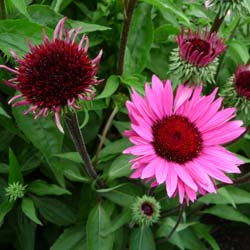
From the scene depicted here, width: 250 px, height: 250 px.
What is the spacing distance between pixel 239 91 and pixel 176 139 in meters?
0.29

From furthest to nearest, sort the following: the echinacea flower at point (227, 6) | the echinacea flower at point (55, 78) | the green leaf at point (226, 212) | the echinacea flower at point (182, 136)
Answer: the green leaf at point (226, 212) → the echinacea flower at point (227, 6) → the echinacea flower at point (182, 136) → the echinacea flower at point (55, 78)

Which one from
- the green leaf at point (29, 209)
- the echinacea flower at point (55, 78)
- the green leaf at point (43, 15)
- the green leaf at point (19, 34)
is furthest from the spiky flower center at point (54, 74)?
the green leaf at point (29, 209)

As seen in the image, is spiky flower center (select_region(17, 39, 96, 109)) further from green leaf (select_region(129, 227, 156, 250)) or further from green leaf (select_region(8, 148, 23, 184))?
green leaf (select_region(129, 227, 156, 250))

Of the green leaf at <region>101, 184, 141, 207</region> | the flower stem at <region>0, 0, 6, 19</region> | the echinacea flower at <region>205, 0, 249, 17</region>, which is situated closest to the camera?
the flower stem at <region>0, 0, 6, 19</region>

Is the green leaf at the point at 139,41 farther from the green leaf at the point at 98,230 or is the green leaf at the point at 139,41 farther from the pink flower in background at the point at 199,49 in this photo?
the green leaf at the point at 98,230

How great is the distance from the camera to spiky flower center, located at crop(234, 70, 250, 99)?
3.83ft

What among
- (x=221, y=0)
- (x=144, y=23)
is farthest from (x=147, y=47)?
(x=221, y=0)

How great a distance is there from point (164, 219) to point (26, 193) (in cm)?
45

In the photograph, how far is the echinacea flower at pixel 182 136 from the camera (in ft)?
3.09

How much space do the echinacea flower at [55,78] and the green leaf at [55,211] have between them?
54 cm

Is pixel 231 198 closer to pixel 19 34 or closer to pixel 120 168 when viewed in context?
pixel 120 168

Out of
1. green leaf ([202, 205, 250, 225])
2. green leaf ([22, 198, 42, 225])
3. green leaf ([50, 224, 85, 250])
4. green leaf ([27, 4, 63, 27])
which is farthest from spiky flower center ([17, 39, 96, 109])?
green leaf ([202, 205, 250, 225])

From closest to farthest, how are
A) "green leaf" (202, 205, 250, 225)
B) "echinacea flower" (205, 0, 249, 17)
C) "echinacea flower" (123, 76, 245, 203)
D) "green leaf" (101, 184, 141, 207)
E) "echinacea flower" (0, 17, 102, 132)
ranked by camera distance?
1. "echinacea flower" (0, 17, 102, 132)
2. "echinacea flower" (123, 76, 245, 203)
3. "echinacea flower" (205, 0, 249, 17)
4. "green leaf" (101, 184, 141, 207)
5. "green leaf" (202, 205, 250, 225)

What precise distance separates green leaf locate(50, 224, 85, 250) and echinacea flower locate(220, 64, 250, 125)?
2.01 feet
